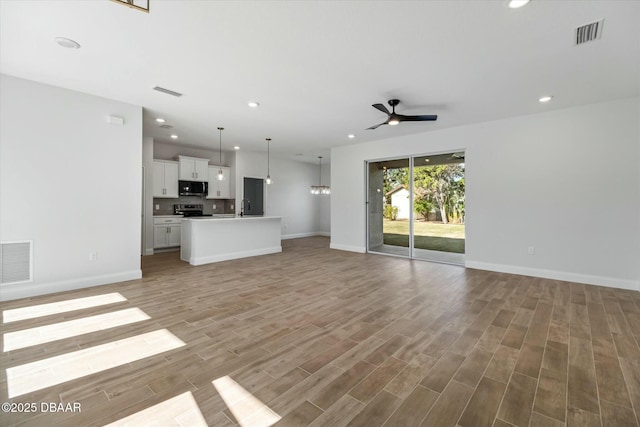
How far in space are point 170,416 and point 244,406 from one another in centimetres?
42

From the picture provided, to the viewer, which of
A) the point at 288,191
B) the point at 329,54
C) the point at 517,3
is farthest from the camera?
the point at 288,191

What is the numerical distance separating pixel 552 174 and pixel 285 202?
7.53 meters

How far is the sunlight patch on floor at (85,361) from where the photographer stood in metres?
A: 1.92

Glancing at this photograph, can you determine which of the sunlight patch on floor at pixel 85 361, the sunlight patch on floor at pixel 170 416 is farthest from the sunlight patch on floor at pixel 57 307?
the sunlight patch on floor at pixel 170 416

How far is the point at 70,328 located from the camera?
9.09 ft

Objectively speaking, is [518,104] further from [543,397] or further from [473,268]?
[543,397]

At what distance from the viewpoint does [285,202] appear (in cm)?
999

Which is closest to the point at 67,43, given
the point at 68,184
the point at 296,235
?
the point at 68,184

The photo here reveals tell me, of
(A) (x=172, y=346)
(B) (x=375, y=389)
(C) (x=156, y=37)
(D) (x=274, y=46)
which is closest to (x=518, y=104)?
(D) (x=274, y=46)

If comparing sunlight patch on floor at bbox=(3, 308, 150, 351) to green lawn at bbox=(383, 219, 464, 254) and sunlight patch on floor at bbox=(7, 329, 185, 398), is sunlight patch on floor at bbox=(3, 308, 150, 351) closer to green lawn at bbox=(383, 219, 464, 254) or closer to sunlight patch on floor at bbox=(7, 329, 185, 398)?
sunlight patch on floor at bbox=(7, 329, 185, 398)

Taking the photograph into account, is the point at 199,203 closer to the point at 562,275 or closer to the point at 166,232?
the point at 166,232

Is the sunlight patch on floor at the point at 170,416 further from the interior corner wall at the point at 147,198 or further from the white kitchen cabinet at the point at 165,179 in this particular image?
the white kitchen cabinet at the point at 165,179

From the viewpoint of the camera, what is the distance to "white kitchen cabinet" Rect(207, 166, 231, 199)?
8.20m

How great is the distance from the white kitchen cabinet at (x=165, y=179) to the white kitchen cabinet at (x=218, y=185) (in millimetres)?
982
